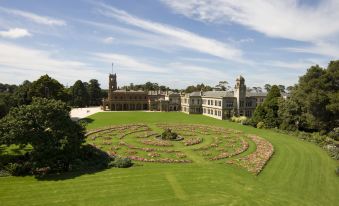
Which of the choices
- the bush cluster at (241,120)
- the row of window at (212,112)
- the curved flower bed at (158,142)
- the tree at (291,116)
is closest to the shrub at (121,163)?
the curved flower bed at (158,142)

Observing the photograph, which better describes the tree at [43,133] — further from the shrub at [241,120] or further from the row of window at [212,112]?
the row of window at [212,112]

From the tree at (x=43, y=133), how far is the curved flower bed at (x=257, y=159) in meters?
18.3

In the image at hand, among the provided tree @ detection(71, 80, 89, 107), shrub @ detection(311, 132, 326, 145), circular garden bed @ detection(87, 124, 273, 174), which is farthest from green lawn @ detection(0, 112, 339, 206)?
tree @ detection(71, 80, 89, 107)

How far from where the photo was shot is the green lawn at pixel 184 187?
18.1m

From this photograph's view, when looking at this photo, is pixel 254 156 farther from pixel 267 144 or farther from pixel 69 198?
pixel 69 198

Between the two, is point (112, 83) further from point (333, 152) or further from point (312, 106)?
point (333, 152)

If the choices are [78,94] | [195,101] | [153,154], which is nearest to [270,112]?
[195,101]

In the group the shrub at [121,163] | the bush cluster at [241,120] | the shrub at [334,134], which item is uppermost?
the bush cluster at [241,120]

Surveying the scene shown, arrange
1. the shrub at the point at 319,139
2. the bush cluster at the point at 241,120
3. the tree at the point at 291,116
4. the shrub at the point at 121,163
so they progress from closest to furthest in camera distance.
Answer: the shrub at the point at 121,163 → the shrub at the point at 319,139 → the tree at the point at 291,116 → the bush cluster at the point at 241,120

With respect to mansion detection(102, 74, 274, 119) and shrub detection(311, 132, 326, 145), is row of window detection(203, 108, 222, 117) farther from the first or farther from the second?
shrub detection(311, 132, 326, 145)

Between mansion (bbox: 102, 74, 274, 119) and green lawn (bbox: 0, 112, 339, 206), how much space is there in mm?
44591

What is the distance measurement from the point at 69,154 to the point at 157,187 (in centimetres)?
997

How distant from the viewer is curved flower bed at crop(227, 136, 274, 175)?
85.4 ft

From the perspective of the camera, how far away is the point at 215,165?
87.5 ft
